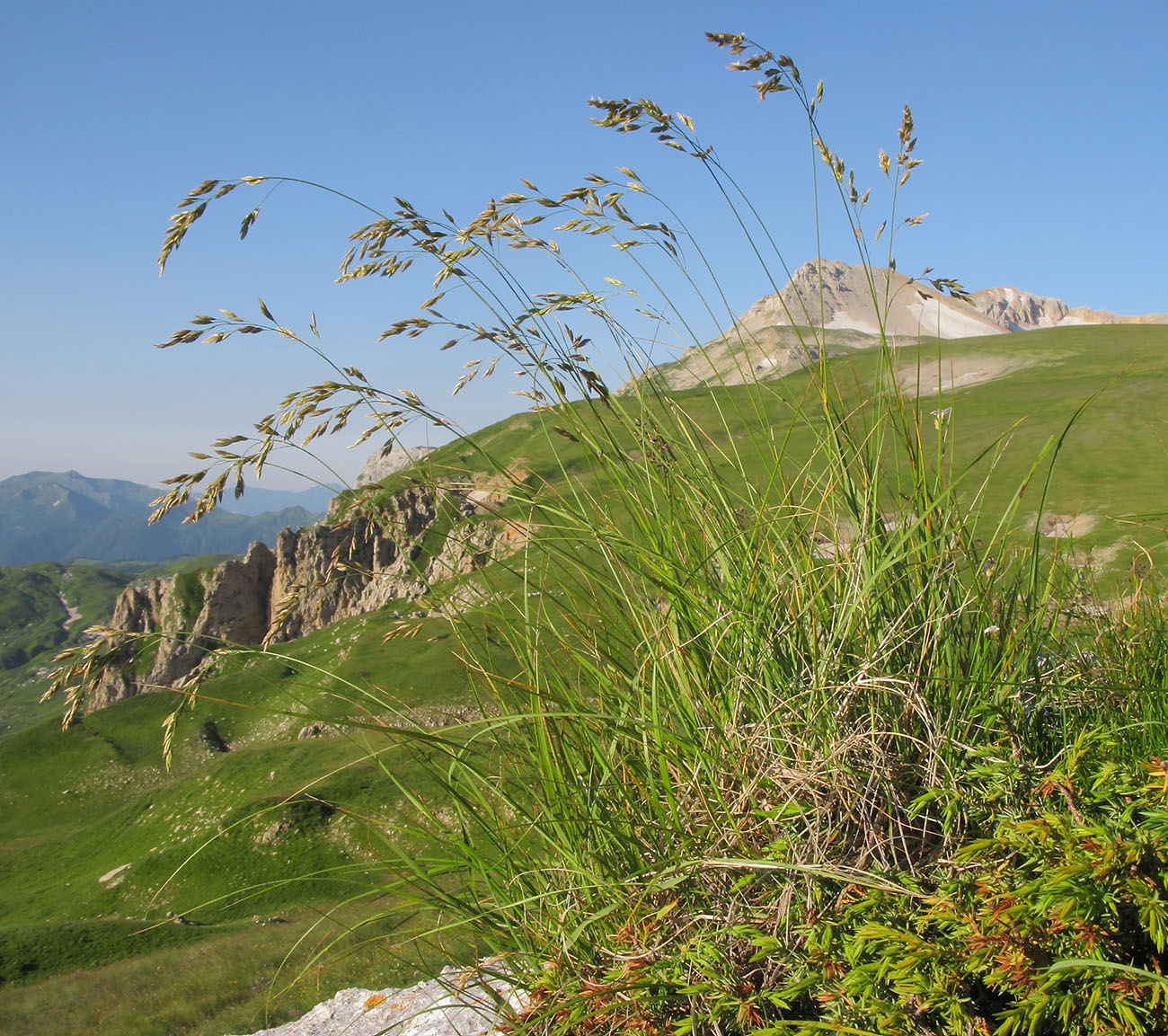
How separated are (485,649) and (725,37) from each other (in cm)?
227

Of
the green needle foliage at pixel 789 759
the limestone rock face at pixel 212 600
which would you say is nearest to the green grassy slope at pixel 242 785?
the green needle foliage at pixel 789 759

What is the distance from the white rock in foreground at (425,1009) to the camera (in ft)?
7.94

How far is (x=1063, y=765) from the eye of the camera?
6.75 feet

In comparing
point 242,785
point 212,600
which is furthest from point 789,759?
point 212,600

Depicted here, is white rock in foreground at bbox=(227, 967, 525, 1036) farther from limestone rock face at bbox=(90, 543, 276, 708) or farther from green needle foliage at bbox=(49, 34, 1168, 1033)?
limestone rock face at bbox=(90, 543, 276, 708)

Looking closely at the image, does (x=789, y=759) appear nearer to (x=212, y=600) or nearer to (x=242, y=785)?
(x=242, y=785)

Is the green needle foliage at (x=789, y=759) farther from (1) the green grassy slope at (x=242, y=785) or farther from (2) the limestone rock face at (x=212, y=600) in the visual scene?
(2) the limestone rock face at (x=212, y=600)

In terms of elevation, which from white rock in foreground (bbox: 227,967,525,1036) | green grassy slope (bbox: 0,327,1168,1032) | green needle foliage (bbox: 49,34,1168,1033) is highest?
green needle foliage (bbox: 49,34,1168,1033)

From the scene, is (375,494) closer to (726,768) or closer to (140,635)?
(140,635)

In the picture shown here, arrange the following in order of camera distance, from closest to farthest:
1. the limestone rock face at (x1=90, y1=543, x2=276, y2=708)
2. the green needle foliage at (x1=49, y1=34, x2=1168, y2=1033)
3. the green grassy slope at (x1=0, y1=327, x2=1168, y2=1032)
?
the green needle foliage at (x1=49, y1=34, x2=1168, y2=1033) < the green grassy slope at (x1=0, y1=327, x2=1168, y2=1032) < the limestone rock face at (x1=90, y1=543, x2=276, y2=708)

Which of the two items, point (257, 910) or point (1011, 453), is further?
point (1011, 453)

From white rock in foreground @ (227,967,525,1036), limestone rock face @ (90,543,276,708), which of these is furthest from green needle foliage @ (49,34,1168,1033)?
limestone rock face @ (90,543,276,708)

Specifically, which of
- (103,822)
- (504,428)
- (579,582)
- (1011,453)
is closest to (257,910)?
(103,822)

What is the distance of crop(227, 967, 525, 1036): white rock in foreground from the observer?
95.3 inches
